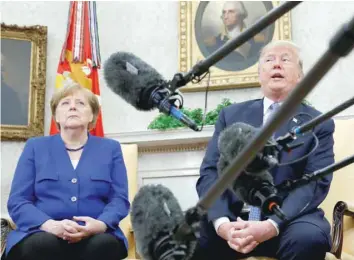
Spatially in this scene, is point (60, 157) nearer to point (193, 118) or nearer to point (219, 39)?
point (193, 118)

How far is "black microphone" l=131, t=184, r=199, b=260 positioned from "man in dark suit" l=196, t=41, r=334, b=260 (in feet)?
2.61

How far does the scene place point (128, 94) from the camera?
3.70ft

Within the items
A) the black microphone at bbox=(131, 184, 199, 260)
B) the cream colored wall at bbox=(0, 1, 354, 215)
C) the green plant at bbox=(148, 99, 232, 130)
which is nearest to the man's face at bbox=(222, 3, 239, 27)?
the cream colored wall at bbox=(0, 1, 354, 215)

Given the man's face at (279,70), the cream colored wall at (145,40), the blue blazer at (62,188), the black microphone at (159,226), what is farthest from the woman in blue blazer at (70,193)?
the cream colored wall at (145,40)

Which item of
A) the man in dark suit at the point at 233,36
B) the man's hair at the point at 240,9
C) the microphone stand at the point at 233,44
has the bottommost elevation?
the microphone stand at the point at 233,44

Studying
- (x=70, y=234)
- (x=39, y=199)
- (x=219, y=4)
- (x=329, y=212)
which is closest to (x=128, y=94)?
(x=70, y=234)

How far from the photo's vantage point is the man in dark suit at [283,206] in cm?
210

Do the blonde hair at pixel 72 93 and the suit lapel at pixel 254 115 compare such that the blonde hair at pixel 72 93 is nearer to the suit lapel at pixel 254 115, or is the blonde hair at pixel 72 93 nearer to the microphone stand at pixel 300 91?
the suit lapel at pixel 254 115

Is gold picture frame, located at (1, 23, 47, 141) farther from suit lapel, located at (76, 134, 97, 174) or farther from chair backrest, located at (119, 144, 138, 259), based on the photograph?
suit lapel, located at (76, 134, 97, 174)

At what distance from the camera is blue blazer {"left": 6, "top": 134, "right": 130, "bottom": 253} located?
99.9 inches

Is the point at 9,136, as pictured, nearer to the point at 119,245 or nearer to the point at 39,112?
the point at 39,112

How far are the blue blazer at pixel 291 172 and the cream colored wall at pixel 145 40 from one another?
2.04 meters

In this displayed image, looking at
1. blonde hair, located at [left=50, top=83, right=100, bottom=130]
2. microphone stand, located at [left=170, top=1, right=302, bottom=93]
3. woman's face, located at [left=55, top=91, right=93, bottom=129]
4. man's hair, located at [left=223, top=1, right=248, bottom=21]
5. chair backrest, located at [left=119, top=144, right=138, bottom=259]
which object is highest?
man's hair, located at [left=223, top=1, right=248, bottom=21]

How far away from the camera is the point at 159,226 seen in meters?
1.15
